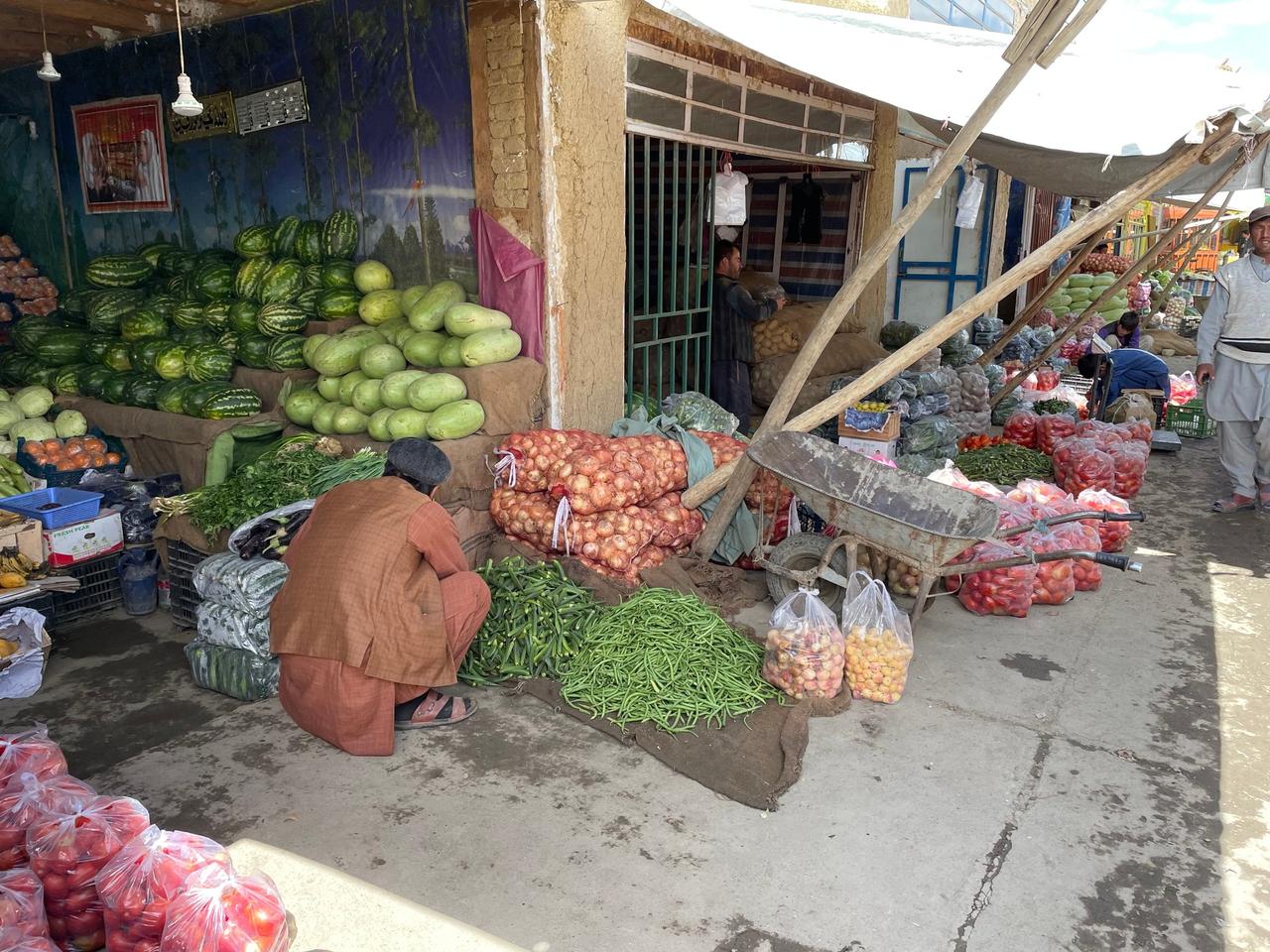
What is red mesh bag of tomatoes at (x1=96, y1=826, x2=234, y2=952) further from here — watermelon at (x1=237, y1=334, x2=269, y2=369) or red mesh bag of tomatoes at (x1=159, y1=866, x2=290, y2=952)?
watermelon at (x1=237, y1=334, x2=269, y2=369)

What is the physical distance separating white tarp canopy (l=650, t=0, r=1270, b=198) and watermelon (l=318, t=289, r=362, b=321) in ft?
9.88

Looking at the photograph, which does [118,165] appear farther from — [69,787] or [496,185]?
[69,787]

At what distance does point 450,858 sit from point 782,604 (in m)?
1.93

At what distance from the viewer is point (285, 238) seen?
266 inches

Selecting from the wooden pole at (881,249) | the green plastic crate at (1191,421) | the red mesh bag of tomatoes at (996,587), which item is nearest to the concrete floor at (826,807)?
the red mesh bag of tomatoes at (996,587)

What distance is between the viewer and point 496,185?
18.9 ft

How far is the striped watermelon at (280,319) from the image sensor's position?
248 inches

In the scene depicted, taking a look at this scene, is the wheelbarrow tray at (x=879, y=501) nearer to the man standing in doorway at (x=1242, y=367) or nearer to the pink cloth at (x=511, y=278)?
the pink cloth at (x=511, y=278)

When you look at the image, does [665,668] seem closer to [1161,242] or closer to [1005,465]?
[1005,465]

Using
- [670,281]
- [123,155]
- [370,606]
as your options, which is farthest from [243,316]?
[370,606]

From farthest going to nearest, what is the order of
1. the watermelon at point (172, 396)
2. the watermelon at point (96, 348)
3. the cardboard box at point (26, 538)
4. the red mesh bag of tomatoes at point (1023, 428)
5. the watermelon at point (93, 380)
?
the red mesh bag of tomatoes at point (1023, 428)
the watermelon at point (96, 348)
the watermelon at point (93, 380)
the watermelon at point (172, 396)
the cardboard box at point (26, 538)

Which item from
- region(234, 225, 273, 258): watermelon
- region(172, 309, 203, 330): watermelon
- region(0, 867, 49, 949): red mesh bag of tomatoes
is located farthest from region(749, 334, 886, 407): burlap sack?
region(0, 867, 49, 949): red mesh bag of tomatoes

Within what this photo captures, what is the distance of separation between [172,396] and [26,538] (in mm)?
1501

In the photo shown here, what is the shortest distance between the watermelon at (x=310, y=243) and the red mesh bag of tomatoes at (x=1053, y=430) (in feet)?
22.2
